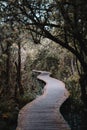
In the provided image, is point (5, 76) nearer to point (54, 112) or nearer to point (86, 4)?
point (54, 112)

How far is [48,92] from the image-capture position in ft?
59.2

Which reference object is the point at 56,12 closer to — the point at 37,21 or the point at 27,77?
the point at 37,21

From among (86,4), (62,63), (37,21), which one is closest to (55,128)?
(37,21)

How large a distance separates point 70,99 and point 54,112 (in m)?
4.39

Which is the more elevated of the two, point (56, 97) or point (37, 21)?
point (37, 21)

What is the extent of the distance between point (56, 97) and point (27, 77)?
10.8m

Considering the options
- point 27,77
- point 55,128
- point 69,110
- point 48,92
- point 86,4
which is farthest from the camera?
point 27,77

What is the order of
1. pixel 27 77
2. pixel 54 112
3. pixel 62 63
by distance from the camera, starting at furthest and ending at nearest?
1. pixel 62 63
2. pixel 27 77
3. pixel 54 112

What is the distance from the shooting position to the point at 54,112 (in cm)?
1227

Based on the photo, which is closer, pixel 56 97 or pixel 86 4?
pixel 86 4

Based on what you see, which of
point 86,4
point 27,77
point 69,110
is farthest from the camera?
point 27,77

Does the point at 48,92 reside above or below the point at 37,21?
below

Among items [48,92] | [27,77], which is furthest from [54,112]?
[27,77]

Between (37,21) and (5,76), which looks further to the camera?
(5,76)
